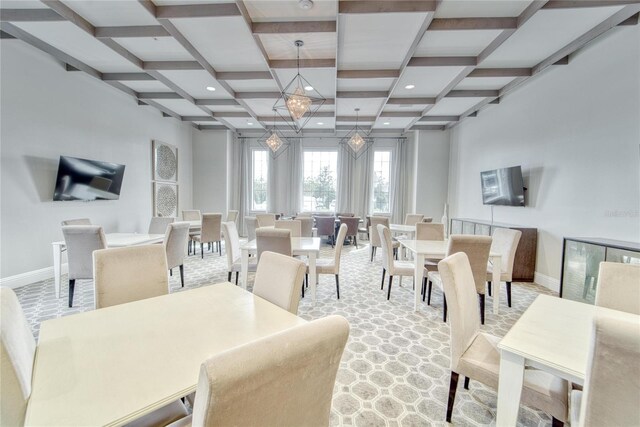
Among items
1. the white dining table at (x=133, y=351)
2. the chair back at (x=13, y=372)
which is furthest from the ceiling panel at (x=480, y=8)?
the chair back at (x=13, y=372)

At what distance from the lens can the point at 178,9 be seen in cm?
274

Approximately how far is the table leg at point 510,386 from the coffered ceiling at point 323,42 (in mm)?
3007

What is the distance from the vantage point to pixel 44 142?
146 inches

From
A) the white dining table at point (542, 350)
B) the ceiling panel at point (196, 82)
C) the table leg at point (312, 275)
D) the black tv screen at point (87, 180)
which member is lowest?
the table leg at point (312, 275)

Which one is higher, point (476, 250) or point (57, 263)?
point (476, 250)

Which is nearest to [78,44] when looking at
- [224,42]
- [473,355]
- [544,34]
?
[224,42]

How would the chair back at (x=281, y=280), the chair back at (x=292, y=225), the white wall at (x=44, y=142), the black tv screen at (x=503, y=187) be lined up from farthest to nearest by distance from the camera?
the black tv screen at (x=503, y=187) < the chair back at (x=292, y=225) < the white wall at (x=44, y=142) < the chair back at (x=281, y=280)

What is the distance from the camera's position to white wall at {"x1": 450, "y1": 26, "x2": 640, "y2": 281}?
289 centimetres

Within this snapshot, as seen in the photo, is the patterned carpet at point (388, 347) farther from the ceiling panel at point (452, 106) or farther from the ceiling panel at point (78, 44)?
the ceiling panel at point (452, 106)

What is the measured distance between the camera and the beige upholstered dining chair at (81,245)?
9.21ft

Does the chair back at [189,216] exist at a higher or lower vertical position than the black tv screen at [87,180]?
lower

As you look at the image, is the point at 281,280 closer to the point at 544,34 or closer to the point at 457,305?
the point at 457,305

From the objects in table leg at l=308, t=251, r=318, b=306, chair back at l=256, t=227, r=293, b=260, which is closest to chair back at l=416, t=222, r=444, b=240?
table leg at l=308, t=251, r=318, b=306

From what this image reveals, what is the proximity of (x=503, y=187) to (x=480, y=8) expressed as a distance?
2931mm
